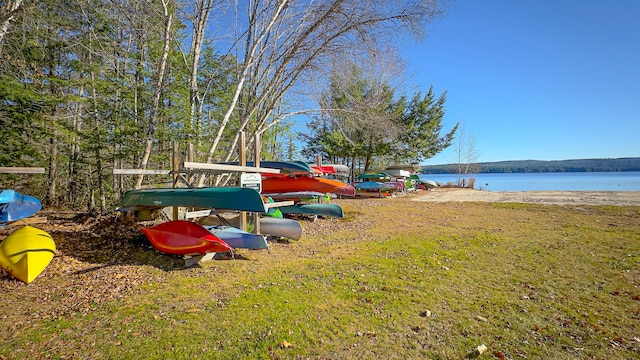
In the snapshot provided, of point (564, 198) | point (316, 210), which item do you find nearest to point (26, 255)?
point (316, 210)

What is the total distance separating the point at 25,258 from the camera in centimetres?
371

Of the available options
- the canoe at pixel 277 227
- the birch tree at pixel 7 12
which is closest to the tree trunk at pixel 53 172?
the birch tree at pixel 7 12

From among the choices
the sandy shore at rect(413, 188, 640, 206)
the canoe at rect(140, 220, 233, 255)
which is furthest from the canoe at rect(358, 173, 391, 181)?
the canoe at rect(140, 220, 233, 255)

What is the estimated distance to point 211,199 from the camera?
4.42 m

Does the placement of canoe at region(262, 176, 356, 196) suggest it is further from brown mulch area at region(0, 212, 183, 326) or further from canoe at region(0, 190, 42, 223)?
canoe at region(0, 190, 42, 223)

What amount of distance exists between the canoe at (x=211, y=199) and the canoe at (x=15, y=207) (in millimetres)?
2226

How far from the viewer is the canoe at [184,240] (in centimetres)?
420

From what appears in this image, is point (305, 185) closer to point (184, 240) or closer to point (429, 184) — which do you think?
point (184, 240)

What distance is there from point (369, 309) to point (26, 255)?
4293 mm

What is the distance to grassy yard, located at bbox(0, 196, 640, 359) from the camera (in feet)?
8.05

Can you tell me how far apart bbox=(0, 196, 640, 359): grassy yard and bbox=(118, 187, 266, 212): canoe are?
3.13 ft

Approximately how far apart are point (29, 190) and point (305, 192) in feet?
28.2

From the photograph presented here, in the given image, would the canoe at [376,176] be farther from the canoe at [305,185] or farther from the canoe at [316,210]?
the canoe at [316,210]

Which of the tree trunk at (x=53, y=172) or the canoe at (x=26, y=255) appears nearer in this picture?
the canoe at (x=26, y=255)
